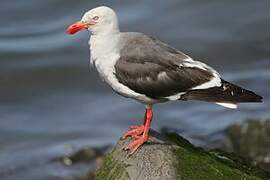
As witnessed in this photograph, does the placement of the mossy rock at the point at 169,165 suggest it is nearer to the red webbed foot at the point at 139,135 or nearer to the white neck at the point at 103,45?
the red webbed foot at the point at 139,135

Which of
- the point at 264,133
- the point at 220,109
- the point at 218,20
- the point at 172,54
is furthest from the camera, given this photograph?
the point at 218,20

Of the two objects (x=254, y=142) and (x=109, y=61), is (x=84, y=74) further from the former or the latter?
(x=109, y=61)

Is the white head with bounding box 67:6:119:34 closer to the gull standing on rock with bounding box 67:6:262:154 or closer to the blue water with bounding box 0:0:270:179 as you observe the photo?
the gull standing on rock with bounding box 67:6:262:154

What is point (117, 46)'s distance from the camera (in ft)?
24.6

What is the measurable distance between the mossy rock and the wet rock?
3.20 meters

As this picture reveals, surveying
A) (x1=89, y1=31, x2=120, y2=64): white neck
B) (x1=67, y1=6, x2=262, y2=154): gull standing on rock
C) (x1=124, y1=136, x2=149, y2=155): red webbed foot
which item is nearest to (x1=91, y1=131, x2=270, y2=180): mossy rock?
(x1=124, y1=136, x2=149, y2=155): red webbed foot

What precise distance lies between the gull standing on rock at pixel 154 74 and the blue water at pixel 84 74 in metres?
4.26

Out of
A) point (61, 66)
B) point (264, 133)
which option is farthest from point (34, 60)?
point (264, 133)

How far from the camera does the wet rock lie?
11.0 m

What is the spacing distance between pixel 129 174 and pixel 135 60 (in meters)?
1.11

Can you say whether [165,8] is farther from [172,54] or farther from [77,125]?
[172,54]

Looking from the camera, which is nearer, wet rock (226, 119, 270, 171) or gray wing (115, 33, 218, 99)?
gray wing (115, 33, 218, 99)

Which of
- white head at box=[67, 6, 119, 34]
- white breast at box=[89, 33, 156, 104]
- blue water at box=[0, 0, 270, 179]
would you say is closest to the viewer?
white breast at box=[89, 33, 156, 104]

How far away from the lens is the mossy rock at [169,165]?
6906mm
